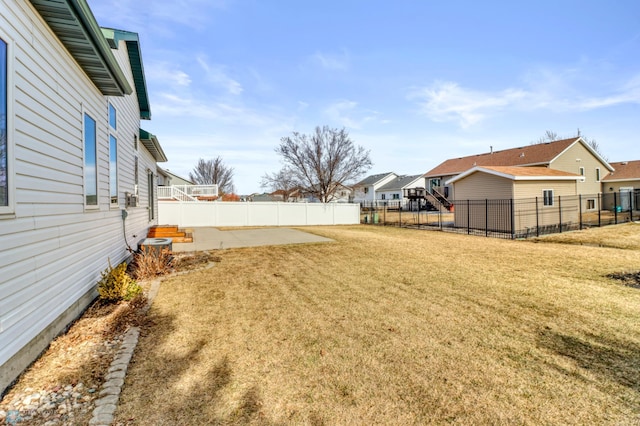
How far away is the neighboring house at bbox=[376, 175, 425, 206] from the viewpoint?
43.1 meters

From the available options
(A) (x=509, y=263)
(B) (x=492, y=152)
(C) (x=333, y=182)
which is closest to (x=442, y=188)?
(B) (x=492, y=152)

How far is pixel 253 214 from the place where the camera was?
21406 millimetres

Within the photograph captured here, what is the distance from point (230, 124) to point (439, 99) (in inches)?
578

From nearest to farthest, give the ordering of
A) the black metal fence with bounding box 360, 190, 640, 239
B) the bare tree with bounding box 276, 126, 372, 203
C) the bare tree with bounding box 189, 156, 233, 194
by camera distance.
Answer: the black metal fence with bounding box 360, 190, 640, 239 → the bare tree with bounding box 276, 126, 372, 203 → the bare tree with bounding box 189, 156, 233, 194

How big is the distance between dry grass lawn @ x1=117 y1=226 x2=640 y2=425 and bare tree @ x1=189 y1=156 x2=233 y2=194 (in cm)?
3946

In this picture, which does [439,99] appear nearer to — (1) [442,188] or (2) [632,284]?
(2) [632,284]

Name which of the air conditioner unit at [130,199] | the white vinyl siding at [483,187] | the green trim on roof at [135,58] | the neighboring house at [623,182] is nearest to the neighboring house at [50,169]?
the air conditioner unit at [130,199]

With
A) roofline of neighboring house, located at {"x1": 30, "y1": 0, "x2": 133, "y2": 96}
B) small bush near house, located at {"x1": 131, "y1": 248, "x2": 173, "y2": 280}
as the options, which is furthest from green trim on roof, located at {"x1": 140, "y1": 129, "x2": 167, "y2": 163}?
roofline of neighboring house, located at {"x1": 30, "y1": 0, "x2": 133, "y2": 96}

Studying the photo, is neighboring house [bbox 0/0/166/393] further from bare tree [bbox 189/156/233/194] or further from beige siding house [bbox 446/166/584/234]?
bare tree [bbox 189/156/233/194]

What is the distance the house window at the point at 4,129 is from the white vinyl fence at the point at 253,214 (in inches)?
694

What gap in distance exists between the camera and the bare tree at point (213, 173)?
43.2 meters

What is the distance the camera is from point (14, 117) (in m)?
2.72

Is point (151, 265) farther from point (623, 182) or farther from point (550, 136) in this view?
point (550, 136)

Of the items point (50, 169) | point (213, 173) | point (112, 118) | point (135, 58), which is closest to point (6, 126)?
point (50, 169)
